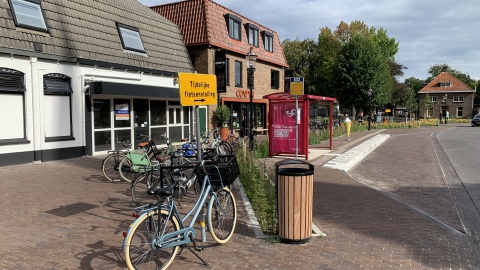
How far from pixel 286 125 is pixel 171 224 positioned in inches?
386

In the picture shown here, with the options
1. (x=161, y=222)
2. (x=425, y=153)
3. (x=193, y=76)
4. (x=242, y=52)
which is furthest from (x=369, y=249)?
(x=242, y=52)

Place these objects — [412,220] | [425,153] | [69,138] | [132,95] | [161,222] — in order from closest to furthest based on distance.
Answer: [161,222] < [412,220] < [69,138] < [132,95] < [425,153]

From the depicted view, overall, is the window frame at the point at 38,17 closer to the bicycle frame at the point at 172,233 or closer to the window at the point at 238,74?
the bicycle frame at the point at 172,233

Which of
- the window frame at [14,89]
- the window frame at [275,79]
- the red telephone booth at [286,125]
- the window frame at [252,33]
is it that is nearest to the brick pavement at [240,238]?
the window frame at [14,89]

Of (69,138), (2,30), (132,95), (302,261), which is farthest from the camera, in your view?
(132,95)

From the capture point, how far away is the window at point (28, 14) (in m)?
11.4

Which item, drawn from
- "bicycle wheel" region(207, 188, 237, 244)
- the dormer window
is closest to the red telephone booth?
"bicycle wheel" region(207, 188, 237, 244)

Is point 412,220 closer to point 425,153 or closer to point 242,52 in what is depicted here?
point 425,153

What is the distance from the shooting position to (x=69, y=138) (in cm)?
1262

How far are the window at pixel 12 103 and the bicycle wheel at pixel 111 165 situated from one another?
153 inches

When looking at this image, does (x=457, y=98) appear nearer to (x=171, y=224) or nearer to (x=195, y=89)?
(x=195, y=89)

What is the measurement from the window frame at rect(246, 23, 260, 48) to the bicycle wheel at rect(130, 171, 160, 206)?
1969 cm

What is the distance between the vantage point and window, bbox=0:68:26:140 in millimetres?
10773

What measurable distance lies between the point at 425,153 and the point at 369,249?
13426 mm
